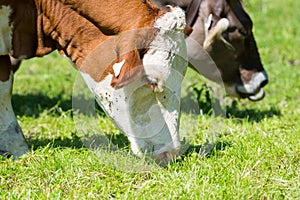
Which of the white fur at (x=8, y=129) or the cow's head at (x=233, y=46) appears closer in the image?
the white fur at (x=8, y=129)

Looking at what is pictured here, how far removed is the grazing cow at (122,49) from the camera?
4.54 metres

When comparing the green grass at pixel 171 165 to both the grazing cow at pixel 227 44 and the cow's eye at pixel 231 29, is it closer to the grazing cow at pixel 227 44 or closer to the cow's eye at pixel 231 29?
the grazing cow at pixel 227 44

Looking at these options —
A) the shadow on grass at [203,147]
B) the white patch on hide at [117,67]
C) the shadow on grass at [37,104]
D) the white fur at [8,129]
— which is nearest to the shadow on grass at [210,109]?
the shadow on grass at [37,104]

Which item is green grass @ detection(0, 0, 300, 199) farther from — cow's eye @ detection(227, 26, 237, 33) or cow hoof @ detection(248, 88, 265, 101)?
cow's eye @ detection(227, 26, 237, 33)

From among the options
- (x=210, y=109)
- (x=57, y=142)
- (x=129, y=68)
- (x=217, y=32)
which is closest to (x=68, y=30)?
(x=129, y=68)

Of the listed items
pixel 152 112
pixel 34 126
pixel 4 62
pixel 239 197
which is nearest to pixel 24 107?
pixel 34 126

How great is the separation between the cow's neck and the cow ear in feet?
1.40

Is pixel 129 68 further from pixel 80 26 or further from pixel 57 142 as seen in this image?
pixel 57 142

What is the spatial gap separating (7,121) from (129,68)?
4.77ft

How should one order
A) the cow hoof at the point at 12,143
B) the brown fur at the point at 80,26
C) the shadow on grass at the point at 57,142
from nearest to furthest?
the brown fur at the point at 80,26, the cow hoof at the point at 12,143, the shadow on grass at the point at 57,142

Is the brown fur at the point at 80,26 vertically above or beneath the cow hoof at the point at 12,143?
above

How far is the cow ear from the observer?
4.40 m

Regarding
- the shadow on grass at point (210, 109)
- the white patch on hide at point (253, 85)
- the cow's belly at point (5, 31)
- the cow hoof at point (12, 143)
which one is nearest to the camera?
the cow's belly at point (5, 31)

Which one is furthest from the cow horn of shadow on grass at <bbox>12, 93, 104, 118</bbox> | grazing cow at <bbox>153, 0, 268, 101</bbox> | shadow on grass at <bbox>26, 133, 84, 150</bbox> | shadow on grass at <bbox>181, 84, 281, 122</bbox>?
shadow on grass at <bbox>26, 133, 84, 150</bbox>
